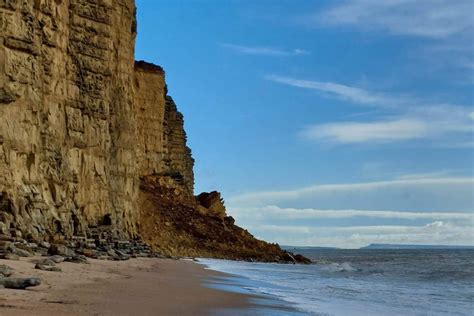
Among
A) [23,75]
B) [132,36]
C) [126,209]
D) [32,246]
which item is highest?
[132,36]

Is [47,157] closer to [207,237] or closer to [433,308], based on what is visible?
[433,308]

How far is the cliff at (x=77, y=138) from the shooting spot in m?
22.2

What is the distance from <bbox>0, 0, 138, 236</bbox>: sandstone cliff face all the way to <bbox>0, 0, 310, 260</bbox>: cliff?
51 millimetres

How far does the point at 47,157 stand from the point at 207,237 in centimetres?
2736

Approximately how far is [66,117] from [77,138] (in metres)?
1.30

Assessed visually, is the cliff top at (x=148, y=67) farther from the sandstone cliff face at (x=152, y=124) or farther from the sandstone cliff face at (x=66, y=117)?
the sandstone cliff face at (x=66, y=117)

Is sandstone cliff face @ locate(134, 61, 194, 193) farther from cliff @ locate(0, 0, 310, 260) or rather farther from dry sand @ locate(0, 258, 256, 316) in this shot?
dry sand @ locate(0, 258, 256, 316)

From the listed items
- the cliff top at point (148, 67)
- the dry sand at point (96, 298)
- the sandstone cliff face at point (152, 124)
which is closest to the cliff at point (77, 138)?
the dry sand at point (96, 298)

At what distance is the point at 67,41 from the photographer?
1192 inches

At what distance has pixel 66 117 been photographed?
28938mm

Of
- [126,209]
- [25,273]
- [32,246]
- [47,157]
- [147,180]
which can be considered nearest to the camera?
[25,273]

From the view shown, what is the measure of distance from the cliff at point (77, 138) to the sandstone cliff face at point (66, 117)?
51mm

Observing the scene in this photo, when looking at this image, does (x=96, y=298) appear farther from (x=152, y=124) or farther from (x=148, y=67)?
(x=148, y=67)

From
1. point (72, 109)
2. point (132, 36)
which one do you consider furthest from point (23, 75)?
point (132, 36)
